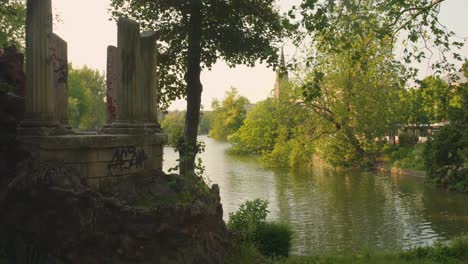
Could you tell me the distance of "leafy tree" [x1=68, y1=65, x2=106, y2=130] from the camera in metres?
67.2

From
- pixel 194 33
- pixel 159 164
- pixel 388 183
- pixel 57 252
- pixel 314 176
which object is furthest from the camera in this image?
pixel 314 176

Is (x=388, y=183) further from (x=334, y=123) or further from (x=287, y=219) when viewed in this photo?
(x=287, y=219)

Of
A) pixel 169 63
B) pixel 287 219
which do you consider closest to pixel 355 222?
pixel 287 219

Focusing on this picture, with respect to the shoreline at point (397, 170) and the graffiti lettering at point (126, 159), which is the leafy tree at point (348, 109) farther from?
the graffiti lettering at point (126, 159)

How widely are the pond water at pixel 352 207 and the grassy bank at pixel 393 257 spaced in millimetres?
1792

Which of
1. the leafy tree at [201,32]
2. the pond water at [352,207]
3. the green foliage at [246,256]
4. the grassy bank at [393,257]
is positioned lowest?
the pond water at [352,207]

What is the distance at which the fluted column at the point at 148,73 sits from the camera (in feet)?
35.0

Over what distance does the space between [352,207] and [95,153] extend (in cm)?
1627

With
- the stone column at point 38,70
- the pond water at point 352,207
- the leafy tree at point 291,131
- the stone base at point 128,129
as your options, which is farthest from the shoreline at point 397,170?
the stone column at point 38,70

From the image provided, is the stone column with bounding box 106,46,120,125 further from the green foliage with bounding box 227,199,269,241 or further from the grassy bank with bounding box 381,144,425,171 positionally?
the grassy bank with bounding box 381,144,425,171

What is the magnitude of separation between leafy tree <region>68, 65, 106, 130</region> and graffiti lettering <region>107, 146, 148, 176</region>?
175 feet

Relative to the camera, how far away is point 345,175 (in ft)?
114

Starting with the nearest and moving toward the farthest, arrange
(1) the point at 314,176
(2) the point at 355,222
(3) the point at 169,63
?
(3) the point at 169,63 → (2) the point at 355,222 → (1) the point at 314,176

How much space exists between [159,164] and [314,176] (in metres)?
24.8
